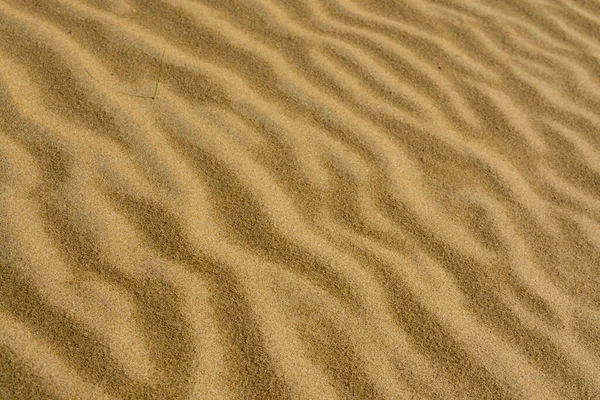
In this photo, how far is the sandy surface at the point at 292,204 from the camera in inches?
74.8

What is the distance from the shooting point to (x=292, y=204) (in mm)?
2273

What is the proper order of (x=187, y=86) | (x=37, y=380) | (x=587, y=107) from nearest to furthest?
(x=37, y=380)
(x=187, y=86)
(x=587, y=107)

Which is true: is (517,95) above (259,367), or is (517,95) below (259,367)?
above

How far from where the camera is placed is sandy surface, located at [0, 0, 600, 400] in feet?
6.23

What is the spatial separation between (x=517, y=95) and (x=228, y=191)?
1.16 metres

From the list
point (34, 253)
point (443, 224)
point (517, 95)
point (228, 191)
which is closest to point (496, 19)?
point (517, 95)

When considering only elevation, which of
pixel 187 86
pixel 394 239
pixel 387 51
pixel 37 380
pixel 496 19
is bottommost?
pixel 37 380

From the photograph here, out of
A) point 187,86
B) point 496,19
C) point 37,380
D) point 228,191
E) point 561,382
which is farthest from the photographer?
point 496,19

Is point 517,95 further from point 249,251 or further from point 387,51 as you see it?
point 249,251

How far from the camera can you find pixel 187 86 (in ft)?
8.52

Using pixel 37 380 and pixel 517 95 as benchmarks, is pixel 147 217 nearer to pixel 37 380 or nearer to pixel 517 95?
pixel 37 380

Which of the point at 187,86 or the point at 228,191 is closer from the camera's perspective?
the point at 228,191

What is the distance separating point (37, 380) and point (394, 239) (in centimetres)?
99

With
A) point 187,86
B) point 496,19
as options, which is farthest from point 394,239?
point 496,19
